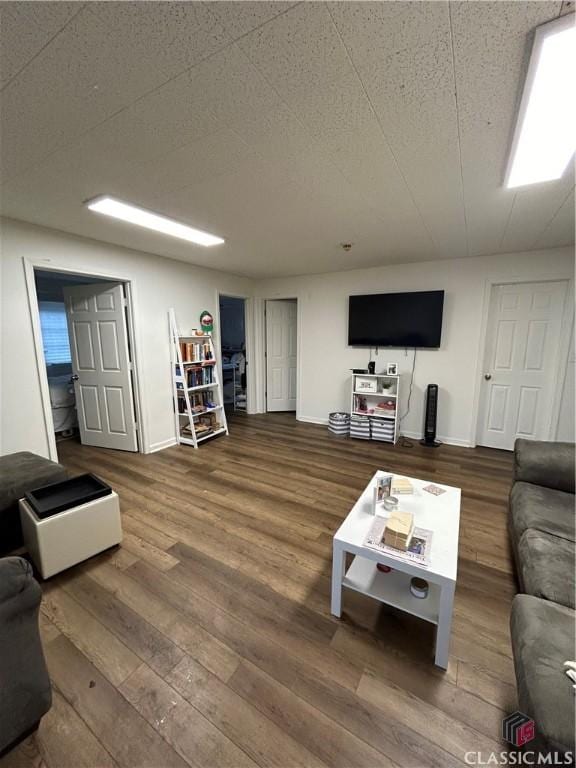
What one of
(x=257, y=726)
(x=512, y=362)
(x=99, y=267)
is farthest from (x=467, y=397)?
(x=99, y=267)

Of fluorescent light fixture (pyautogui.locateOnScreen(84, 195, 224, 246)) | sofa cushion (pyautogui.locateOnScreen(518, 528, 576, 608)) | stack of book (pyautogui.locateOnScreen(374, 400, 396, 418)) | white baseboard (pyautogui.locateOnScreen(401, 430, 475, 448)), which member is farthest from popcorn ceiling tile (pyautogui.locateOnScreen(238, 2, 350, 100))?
white baseboard (pyautogui.locateOnScreen(401, 430, 475, 448))

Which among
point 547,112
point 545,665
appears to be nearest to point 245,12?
point 547,112

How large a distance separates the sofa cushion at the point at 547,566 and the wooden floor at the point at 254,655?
14.8 inches

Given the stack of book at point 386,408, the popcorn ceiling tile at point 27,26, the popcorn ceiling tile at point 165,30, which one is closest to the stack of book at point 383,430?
the stack of book at point 386,408

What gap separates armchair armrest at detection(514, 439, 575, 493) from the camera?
203 centimetres

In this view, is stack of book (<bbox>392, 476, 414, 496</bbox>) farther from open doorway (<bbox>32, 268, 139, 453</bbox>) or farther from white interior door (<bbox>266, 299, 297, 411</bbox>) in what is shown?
white interior door (<bbox>266, 299, 297, 411</bbox>)

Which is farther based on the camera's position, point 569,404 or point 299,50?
point 569,404

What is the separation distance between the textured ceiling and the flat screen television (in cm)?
149

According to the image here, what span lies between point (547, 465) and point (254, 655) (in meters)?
2.15

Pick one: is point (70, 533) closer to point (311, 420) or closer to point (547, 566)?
point (547, 566)

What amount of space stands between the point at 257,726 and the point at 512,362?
4198 mm

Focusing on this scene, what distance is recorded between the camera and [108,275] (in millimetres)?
3336

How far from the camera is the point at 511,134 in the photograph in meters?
1.46

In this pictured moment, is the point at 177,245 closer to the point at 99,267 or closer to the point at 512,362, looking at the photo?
the point at 99,267
